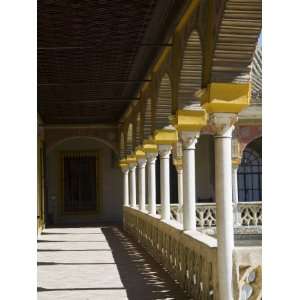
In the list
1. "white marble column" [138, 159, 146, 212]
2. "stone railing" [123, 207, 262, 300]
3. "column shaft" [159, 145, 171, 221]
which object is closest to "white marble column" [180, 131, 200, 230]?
"stone railing" [123, 207, 262, 300]

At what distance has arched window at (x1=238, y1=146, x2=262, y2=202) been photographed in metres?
26.4

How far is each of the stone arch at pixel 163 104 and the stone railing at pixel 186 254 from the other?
1955mm

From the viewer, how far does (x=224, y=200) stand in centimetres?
699

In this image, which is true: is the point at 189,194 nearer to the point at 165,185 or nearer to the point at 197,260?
the point at 197,260

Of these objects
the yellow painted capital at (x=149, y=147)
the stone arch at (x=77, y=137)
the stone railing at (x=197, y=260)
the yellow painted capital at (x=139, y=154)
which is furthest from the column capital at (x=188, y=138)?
the stone arch at (x=77, y=137)

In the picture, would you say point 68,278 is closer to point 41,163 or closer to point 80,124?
point 41,163

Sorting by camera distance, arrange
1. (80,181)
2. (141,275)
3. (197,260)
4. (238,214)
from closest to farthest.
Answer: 1. (197,260)
2. (141,275)
3. (238,214)
4. (80,181)

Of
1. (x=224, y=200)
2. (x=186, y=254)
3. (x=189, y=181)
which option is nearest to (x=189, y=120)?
(x=189, y=181)

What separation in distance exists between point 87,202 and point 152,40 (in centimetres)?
1706

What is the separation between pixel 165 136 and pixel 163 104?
98cm

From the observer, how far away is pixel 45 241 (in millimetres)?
17438

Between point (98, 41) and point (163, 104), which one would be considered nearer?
point (98, 41)

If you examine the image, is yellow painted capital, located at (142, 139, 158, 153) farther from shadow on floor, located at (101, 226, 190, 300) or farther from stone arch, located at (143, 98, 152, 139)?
shadow on floor, located at (101, 226, 190, 300)

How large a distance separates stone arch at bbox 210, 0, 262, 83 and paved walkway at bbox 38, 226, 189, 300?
306cm
